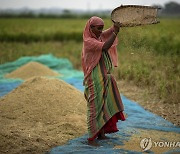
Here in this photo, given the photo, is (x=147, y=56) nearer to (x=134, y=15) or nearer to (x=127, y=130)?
(x=127, y=130)

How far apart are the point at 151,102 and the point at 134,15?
Answer: 2.76 metres

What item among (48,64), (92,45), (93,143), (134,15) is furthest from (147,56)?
(48,64)

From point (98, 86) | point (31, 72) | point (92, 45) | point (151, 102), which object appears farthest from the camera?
point (31, 72)

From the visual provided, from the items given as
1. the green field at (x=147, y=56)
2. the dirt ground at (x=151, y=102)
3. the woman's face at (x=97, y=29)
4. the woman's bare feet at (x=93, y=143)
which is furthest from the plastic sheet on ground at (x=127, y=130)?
the woman's face at (x=97, y=29)

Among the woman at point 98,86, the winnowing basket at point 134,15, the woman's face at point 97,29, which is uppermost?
the winnowing basket at point 134,15

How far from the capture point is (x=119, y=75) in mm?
8594

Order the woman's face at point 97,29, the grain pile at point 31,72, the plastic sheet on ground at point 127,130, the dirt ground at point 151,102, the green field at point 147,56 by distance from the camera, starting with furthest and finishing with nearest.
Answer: the grain pile at point 31,72 < the dirt ground at point 151,102 < the green field at point 147,56 < the woman's face at point 97,29 < the plastic sheet on ground at point 127,130

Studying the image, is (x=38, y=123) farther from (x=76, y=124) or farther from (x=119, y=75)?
(x=119, y=75)

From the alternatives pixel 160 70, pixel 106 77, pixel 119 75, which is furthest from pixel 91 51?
pixel 119 75

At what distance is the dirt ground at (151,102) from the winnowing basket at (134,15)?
1.70 metres

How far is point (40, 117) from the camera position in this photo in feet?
16.3

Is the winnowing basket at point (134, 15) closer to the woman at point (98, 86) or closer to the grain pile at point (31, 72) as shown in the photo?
the woman at point (98, 86)

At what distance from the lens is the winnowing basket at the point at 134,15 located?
3.93 metres

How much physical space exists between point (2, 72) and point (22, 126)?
5.38 metres
